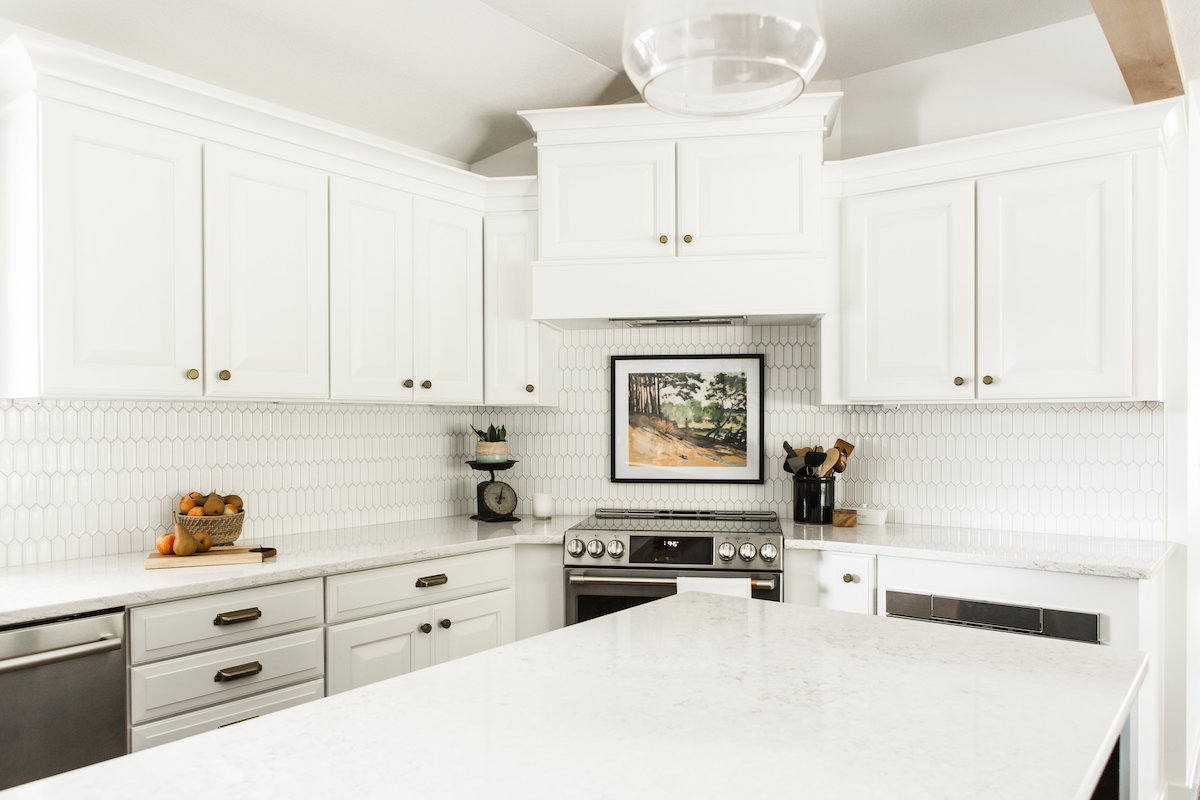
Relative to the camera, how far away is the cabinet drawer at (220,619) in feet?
7.09

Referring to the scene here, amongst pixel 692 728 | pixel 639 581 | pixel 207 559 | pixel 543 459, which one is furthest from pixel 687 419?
pixel 692 728

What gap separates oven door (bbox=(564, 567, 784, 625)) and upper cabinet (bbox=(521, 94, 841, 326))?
102 cm

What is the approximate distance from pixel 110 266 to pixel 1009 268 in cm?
296

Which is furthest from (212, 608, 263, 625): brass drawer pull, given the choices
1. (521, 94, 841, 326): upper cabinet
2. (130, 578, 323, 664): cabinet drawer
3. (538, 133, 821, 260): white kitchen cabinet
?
(538, 133, 821, 260): white kitchen cabinet

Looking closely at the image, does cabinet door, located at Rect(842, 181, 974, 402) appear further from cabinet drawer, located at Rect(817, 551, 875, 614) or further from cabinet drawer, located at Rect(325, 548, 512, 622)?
cabinet drawer, located at Rect(325, 548, 512, 622)

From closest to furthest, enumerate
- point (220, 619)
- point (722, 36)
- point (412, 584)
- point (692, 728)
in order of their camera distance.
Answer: point (692, 728), point (722, 36), point (220, 619), point (412, 584)

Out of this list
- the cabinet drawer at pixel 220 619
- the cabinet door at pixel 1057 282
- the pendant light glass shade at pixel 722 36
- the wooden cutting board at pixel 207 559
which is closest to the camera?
the pendant light glass shade at pixel 722 36

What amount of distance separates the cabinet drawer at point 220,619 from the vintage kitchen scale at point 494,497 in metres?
1.12

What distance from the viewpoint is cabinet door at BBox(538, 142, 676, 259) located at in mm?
3248

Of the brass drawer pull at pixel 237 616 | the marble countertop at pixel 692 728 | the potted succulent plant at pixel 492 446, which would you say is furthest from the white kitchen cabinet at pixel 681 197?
the marble countertop at pixel 692 728

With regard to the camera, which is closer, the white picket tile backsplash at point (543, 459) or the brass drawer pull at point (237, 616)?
the brass drawer pull at point (237, 616)

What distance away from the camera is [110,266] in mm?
2367

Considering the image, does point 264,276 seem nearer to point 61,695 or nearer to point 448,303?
point 448,303

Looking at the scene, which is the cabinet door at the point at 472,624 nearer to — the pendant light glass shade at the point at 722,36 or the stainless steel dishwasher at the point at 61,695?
the stainless steel dishwasher at the point at 61,695
